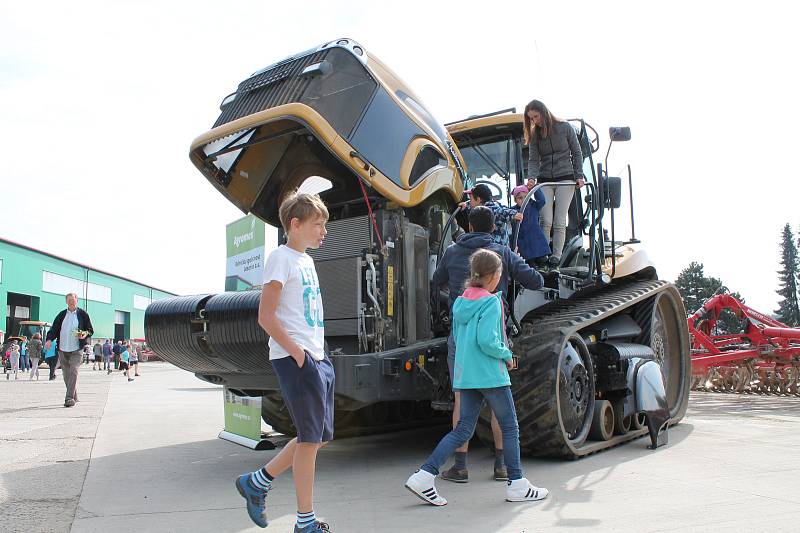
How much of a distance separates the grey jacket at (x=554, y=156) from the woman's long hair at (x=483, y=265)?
2501 millimetres

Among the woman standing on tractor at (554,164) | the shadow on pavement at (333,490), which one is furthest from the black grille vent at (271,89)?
the shadow on pavement at (333,490)

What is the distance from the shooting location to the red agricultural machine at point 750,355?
13.3 meters

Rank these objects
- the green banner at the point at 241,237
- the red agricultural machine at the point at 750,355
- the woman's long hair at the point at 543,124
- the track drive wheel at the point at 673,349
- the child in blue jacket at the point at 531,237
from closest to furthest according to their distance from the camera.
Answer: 1. the child in blue jacket at the point at 531,237
2. the woman's long hair at the point at 543,124
3. the track drive wheel at the point at 673,349
4. the red agricultural machine at the point at 750,355
5. the green banner at the point at 241,237

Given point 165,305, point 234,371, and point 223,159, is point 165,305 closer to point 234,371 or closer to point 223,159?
point 234,371

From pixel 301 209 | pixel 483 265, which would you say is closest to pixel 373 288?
pixel 483 265

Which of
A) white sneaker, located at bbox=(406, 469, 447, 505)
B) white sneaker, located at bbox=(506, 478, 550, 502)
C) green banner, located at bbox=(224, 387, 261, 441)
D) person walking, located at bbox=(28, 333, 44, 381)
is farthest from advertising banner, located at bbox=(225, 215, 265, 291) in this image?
white sneaker, located at bbox=(506, 478, 550, 502)

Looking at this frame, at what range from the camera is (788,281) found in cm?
7375

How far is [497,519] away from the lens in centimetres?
376

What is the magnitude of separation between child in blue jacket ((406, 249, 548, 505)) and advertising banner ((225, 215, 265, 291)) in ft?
39.9

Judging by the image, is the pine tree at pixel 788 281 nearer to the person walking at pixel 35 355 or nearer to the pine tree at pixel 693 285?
the pine tree at pixel 693 285

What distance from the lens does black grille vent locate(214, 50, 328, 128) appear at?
5242 millimetres

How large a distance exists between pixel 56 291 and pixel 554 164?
169 ft

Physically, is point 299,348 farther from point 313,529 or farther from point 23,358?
point 23,358

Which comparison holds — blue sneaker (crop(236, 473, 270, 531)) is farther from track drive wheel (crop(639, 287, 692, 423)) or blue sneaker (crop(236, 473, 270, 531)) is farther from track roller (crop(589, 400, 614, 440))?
track drive wheel (crop(639, 287, 692, 423))
